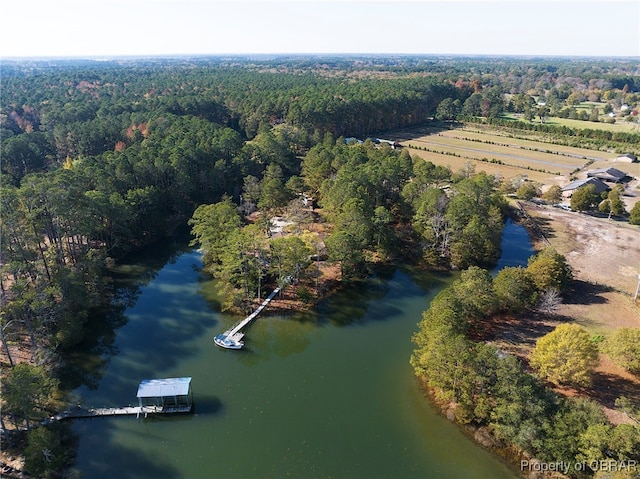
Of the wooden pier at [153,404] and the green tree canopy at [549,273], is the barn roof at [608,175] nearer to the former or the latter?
the green tree canopy at [549,273]

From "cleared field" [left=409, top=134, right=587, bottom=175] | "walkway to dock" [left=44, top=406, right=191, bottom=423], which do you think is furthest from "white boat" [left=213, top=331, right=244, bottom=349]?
"cleared field" [left=409, top=134, right=587, bottom=175]

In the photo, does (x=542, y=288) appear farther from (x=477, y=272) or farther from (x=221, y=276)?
(x=221, y=276)

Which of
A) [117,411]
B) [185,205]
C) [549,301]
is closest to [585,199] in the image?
[549,301]

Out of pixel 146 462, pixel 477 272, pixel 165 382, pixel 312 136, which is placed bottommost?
pixel 146 462

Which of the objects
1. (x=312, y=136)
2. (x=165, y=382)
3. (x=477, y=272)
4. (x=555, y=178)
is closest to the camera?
(x=165, y=382)

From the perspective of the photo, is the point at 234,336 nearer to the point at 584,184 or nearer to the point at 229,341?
the point at 229,341

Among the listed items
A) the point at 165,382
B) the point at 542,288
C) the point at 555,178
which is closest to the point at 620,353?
the point at 542,288

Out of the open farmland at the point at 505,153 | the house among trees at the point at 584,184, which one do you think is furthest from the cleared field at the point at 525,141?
the house among trees at the point at 584,184
